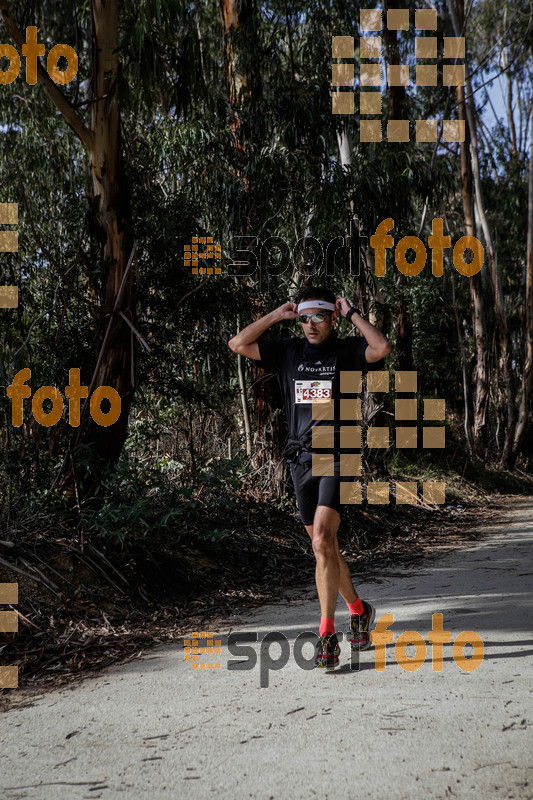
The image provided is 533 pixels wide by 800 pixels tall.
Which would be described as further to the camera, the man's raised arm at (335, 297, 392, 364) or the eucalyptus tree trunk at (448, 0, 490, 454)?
the eucalyptus tree trunk at (448, 0, 490, 454)

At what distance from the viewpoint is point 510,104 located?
83.6 ft

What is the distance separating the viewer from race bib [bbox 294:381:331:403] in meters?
4.54

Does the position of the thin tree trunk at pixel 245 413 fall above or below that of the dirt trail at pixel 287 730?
above

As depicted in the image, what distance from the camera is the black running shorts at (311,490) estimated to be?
446 centimetres

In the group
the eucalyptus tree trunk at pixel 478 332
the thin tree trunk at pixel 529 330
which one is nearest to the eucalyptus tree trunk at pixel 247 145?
the eucalyptus tree trunk at pixel 478 332

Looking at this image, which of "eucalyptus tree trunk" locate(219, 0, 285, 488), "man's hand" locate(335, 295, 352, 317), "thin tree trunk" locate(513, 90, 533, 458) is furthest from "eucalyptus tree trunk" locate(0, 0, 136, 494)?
"thin tree trunk" locate(513, 90, 533, 458)

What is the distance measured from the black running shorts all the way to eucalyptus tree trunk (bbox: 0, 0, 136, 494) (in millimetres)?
3084

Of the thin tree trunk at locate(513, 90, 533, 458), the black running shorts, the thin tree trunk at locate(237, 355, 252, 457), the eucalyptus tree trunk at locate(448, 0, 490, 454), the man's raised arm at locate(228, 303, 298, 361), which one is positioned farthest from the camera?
the thin tree trunk at locate(513, 90, 533, 458)

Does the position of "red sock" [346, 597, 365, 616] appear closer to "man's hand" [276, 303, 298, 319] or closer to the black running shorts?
the black running shorts

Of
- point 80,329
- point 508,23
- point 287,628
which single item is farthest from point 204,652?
point 508,23

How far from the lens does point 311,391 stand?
4578mm

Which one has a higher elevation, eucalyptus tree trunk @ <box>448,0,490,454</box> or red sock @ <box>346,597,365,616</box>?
eucalyptus tree trunk @ <box>448,0,490,454</box>

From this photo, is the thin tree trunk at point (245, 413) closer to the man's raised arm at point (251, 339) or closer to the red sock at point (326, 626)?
the man's raised arm at point (251, 339)

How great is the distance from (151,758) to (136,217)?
6.15 m
